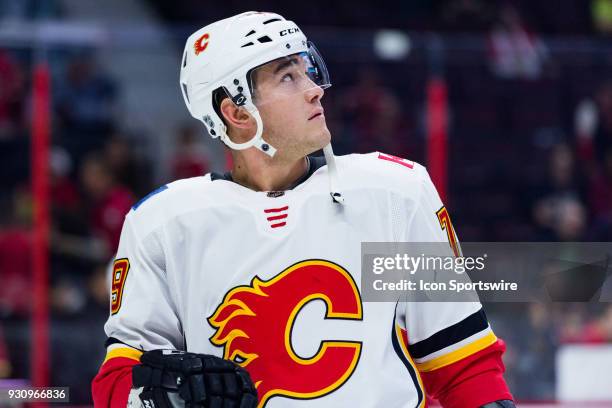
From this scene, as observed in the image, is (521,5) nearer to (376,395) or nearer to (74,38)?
(74,38)

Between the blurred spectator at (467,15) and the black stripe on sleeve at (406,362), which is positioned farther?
the blurred spectator at (467,15)

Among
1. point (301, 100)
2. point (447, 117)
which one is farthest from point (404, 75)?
point (301, 100)

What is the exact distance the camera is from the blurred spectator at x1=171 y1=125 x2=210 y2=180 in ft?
14.6

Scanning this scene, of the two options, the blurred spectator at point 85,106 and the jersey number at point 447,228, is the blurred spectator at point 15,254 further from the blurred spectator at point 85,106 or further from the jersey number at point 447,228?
the jersey number at point 447,228

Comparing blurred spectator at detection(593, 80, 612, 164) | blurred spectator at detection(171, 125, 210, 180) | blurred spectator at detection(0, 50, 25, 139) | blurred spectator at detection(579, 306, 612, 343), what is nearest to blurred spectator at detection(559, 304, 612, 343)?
blurred spectator at detection(579, 306, 612, 343)

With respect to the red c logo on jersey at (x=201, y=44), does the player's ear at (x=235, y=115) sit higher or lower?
lower

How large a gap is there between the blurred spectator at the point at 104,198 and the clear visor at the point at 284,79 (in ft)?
8.55

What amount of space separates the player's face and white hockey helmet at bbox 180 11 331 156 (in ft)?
0.06

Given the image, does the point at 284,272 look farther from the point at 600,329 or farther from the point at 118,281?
the point at 600,329

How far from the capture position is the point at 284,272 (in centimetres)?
190

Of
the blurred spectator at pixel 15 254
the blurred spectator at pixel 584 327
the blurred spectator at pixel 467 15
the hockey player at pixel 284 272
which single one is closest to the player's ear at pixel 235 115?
the hockey player at pixel 284 272

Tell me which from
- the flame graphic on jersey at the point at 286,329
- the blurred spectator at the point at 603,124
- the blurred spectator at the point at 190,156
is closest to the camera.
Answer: the flame graphic on jersey at the point at 286,329

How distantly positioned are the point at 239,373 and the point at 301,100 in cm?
53

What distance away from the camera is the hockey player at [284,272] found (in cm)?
187
